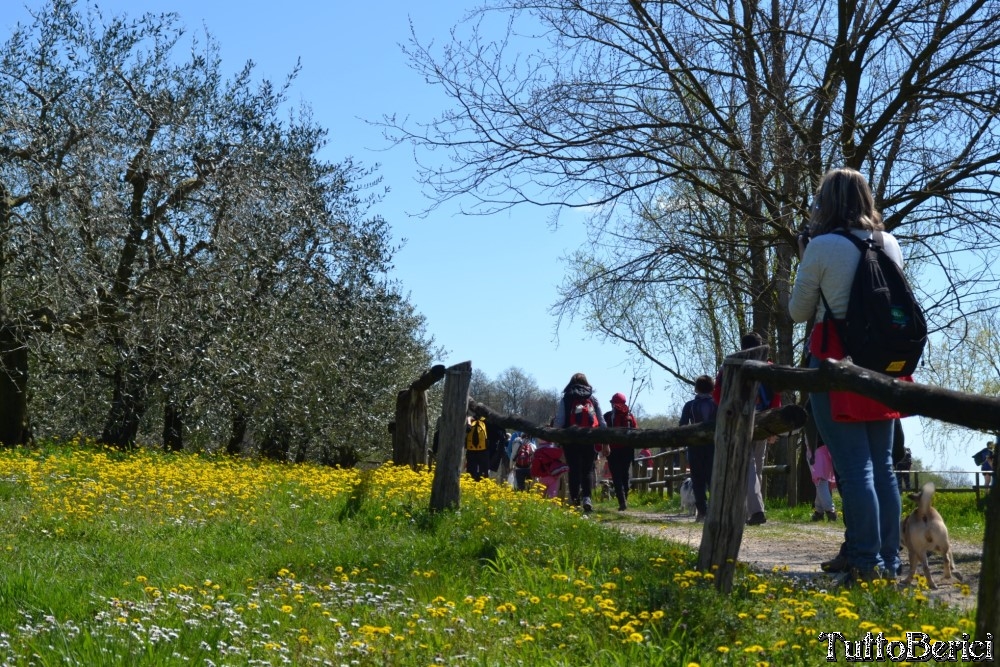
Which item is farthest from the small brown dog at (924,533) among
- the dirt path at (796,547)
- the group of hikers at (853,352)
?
the group of hikers at (853,352)

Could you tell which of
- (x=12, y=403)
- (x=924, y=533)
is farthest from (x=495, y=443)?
(x=924, y=533)

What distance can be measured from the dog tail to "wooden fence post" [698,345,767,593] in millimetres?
1613

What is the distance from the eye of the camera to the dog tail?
255 inches

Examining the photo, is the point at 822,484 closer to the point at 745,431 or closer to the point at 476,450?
the point at 476,450

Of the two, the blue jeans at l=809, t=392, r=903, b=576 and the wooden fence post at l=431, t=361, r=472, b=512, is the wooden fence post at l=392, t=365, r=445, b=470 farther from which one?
the blue jeans at l=809, t=392, r=903, b=576

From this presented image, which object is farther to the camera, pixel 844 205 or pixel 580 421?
pixel 580 421

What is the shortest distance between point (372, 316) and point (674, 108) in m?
10.9

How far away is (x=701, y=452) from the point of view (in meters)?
12.4

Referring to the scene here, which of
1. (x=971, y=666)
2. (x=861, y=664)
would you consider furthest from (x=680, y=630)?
(x=971, y=666)

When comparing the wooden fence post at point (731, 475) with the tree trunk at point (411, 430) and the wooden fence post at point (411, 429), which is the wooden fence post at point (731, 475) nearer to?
the wooden fence post at point (411, 429)

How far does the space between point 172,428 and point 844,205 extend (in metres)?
15.0

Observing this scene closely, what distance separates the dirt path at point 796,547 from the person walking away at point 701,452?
30 cm

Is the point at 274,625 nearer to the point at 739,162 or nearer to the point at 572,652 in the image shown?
the point at 572,652

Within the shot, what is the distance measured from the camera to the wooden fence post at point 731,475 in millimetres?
5445
